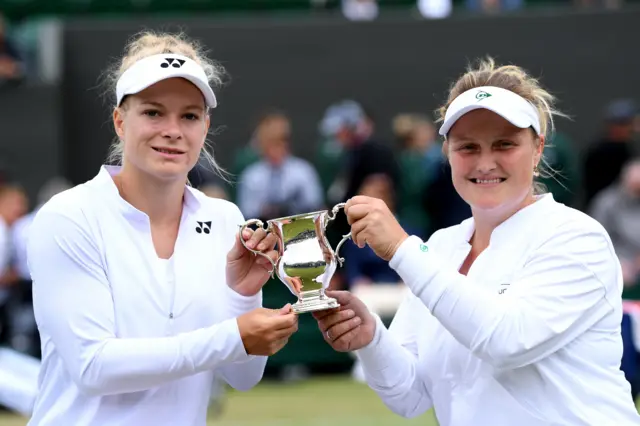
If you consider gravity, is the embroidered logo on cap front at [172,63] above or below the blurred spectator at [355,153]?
above

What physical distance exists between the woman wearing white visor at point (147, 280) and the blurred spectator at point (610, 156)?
745cm

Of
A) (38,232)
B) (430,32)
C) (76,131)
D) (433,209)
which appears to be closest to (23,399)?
(38,232)

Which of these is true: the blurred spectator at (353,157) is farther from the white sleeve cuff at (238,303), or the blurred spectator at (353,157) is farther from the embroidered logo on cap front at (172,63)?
the embroidered logo on cap front at (172,63)

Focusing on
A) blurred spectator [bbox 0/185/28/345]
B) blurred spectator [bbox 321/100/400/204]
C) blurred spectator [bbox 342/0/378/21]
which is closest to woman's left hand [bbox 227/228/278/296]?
blurred spectator [bbox 0/185/28/345]

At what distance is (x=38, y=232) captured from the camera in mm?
2881

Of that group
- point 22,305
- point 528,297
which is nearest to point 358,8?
point 22,305

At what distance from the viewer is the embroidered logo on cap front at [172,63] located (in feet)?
9.63

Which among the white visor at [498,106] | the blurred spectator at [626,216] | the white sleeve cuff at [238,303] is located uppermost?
the white visor at [498,106]

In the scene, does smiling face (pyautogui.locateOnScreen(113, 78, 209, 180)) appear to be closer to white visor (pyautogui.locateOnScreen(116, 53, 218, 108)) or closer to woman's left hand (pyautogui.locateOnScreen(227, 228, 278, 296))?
white visor (pyautogui.locateOnScreen(116, 53, 218, 108))

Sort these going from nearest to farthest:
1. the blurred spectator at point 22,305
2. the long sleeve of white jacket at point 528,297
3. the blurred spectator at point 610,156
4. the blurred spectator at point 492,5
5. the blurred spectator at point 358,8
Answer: the long sleeve of white jacket at point 528,297 → the blurred spectator at point 22,305 → the blurred spectator at point 610,156 → the blurred spectator at point 492,5 → the blurred spectator at point 358,8

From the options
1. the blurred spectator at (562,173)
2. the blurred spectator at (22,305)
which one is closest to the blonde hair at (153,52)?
the blurred spectator at (22,305)

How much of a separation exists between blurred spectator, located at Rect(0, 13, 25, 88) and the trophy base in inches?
348

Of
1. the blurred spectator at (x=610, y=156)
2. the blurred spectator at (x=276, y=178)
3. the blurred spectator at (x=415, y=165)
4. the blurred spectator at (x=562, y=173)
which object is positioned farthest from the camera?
the blurred spectator at (x=415, y=165)

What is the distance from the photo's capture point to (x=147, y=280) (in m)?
2.94
